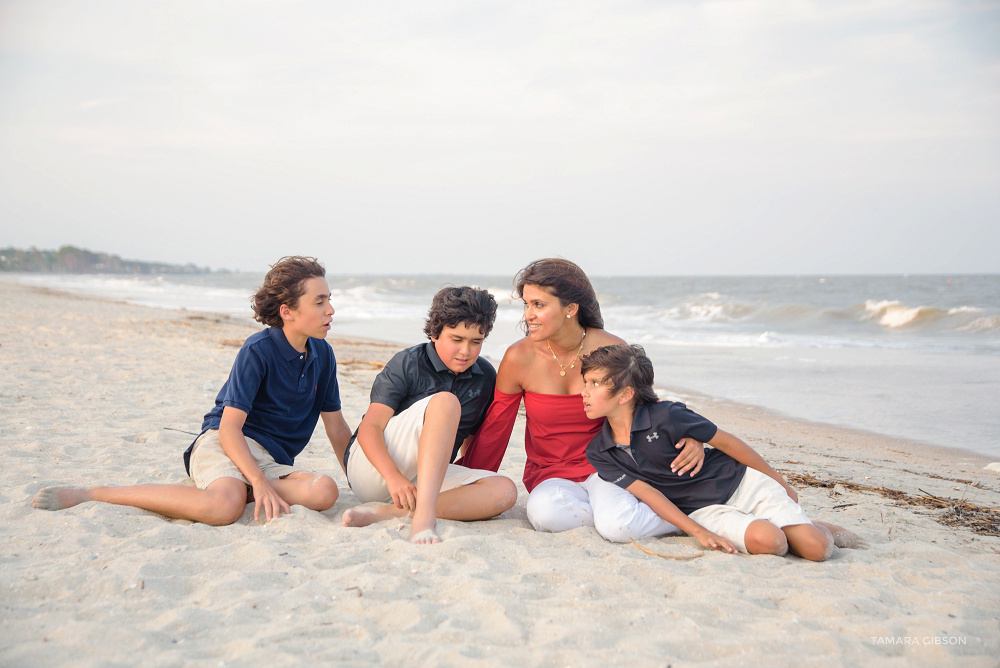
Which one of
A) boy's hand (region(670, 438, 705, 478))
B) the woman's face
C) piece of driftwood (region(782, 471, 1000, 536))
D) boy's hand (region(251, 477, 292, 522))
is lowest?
piece of driftwood (region(782, 471, 1000, 536))

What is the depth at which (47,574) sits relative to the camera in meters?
2.31

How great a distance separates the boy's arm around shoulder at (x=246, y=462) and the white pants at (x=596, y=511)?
1.15 m

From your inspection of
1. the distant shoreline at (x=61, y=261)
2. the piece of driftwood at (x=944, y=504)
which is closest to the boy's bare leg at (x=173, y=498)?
the piece of driftwood at (x=944, y=504)

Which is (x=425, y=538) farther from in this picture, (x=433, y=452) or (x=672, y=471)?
(x=672, y=471)

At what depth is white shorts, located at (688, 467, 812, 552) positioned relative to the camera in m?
2.93

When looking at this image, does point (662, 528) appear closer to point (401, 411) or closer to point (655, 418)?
point (655, 418)

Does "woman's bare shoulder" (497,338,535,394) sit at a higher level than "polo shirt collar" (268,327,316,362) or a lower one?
lower

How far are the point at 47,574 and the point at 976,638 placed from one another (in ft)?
9.53

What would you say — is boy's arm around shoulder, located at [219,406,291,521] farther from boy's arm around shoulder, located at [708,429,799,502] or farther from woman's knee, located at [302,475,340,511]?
boy's arm around shoulder, located at [708,429,799,502]

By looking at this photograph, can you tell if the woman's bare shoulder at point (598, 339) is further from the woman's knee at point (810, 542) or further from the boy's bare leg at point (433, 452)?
the woman's knee at point (810, 542)

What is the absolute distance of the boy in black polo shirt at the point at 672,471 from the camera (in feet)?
9.72

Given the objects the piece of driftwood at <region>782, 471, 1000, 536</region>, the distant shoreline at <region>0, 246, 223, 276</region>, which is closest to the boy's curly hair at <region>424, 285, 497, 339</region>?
the piece of driftwood at <region>782, 471, 1000, 536</region>

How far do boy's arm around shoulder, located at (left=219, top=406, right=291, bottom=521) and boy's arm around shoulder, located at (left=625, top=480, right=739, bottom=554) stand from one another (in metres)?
1.56

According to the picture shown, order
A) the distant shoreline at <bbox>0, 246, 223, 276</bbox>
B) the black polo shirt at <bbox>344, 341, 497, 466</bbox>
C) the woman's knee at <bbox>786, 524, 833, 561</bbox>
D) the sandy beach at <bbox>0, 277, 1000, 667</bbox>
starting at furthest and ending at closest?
the distant shoreline at <bbox>0, 246, 223, 276</bbox>
the black polo shirt at <bbox>344, 341, 497, 466</bbox>
the woman's knee at <bbox>786, 524, 833, 561</bbox>
the sandy beach at <bbox>0, 277, 1000, 667</bbox>
